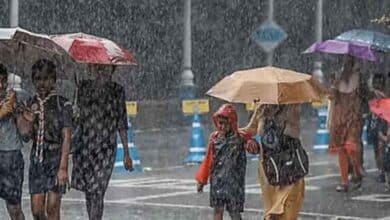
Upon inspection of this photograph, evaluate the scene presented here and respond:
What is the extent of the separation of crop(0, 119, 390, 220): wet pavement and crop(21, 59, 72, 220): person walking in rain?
9.18 feet

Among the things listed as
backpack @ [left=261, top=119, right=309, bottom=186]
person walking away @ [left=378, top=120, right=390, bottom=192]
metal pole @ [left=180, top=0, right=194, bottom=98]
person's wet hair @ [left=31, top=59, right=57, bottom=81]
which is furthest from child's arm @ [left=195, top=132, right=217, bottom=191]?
metal pole @ [left=180, top=0, right=194, bottom=98]

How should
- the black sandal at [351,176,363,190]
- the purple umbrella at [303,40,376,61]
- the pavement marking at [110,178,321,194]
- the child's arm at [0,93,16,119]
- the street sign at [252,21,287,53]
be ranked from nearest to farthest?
the child's arm at [0,93,16,119] < the purple umbrella at [303,40,376,61] < the black sandal at [351,176,363,190] < the pavement marking at [110,178,321,194] < the street sign at [252,21,287,53]

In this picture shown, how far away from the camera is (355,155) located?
13555mm

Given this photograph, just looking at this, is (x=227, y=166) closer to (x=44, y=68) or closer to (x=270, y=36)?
(x=44, y=68)

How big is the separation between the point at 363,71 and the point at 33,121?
6.35m

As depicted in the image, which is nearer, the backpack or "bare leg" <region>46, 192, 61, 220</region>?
"bare leg" <region>46, 192, 61, 220</region>

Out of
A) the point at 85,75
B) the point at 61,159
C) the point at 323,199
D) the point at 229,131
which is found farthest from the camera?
the point at 323,199

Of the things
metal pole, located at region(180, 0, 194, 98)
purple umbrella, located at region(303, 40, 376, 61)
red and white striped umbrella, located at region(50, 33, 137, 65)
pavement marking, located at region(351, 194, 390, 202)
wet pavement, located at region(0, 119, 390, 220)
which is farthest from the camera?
metal pole, located at region(180, 0, 194, 98)

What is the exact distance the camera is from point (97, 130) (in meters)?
8.94

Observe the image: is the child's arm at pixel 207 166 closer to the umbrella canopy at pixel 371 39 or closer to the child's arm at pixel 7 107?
the child's arm at pixel 7 107

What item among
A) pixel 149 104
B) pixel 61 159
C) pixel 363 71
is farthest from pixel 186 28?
pixel 61 159

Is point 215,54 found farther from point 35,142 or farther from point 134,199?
point 35,142

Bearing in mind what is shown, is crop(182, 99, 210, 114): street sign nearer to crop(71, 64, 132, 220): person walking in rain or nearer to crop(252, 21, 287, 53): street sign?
crop(252, 21, 287, 53): street sign

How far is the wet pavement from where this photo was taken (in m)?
11.6
